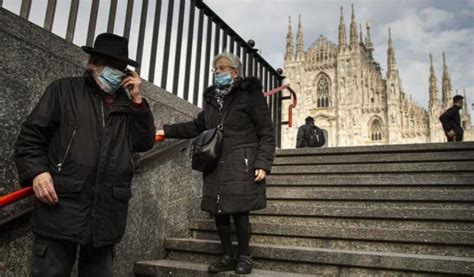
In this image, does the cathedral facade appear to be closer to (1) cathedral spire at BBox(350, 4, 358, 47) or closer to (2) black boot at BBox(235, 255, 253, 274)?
(1) cathedral spire at BBox(350, 4, 358, 47)

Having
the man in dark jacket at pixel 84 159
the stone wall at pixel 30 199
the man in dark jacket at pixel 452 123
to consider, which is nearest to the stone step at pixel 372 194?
the stone wall at pixel 30 199

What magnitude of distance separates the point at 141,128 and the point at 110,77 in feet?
1.06

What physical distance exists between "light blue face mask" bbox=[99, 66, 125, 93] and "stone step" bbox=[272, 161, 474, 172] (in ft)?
9.08

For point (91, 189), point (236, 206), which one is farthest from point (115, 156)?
point (236, 206)

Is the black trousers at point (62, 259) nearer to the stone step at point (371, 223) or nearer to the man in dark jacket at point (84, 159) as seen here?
the man in dark jacket at point (84, 159)

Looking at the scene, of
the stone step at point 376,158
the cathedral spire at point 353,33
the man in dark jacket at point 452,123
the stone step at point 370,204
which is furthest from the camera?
the cathedral spire at point 353,33

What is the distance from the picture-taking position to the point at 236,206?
7.63ft

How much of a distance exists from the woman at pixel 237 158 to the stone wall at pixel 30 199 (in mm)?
755

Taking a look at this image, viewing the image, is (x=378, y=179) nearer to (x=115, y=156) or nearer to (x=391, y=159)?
(x=391, y=159)

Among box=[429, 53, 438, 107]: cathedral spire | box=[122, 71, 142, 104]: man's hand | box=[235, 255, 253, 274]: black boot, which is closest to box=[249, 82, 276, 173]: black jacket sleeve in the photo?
box=[235, 255, 253, 274]: black boot

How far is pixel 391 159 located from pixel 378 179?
1.86 ft

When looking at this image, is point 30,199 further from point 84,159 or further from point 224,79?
point 224,79

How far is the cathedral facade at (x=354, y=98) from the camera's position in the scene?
3362 centimetres

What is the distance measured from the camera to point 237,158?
241 cm
